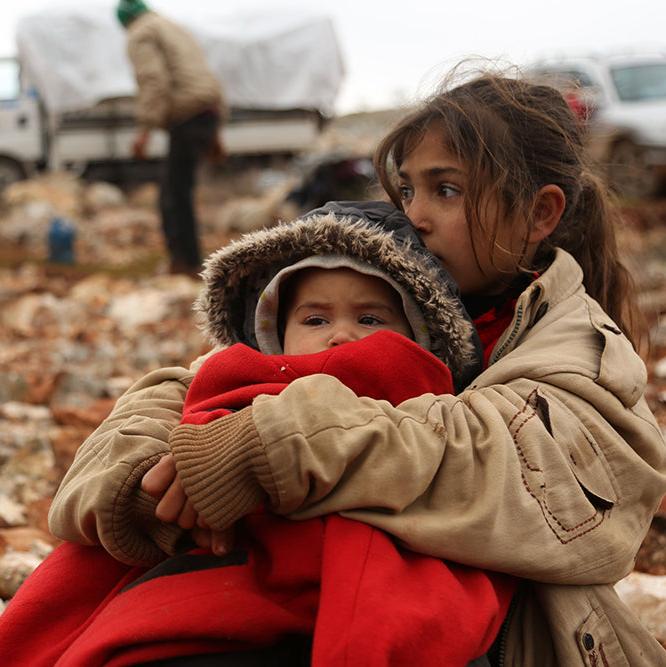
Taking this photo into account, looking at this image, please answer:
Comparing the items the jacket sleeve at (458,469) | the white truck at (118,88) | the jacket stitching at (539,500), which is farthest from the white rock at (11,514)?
the white truck at (118,88)

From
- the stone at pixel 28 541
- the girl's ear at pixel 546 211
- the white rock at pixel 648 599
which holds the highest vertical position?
the girl's ear at pixel 546 211

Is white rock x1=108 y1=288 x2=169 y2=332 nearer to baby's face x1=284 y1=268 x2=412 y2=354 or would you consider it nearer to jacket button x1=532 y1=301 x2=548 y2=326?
baby's face x1=284 y1=268 x2=412 y2=354

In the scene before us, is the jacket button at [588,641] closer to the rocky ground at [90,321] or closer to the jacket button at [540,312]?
the jacket button at [540,312]

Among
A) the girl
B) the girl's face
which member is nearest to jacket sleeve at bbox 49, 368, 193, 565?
the girl

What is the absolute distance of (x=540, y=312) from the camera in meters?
1.81

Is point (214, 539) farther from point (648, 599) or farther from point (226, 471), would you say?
point (648, 599)

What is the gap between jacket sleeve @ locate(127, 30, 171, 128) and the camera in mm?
6695

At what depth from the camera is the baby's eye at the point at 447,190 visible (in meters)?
1.96

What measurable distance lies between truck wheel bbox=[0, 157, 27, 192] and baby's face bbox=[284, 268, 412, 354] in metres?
12.5

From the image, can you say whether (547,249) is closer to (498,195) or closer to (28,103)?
(498,195)

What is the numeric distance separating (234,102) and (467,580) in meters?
13.2

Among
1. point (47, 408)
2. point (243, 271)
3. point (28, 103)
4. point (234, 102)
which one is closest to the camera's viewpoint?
point (243, 271)

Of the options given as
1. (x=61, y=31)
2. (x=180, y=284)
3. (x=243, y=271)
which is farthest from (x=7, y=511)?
(x=61, y=31)

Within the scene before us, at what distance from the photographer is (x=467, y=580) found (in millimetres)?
1471
